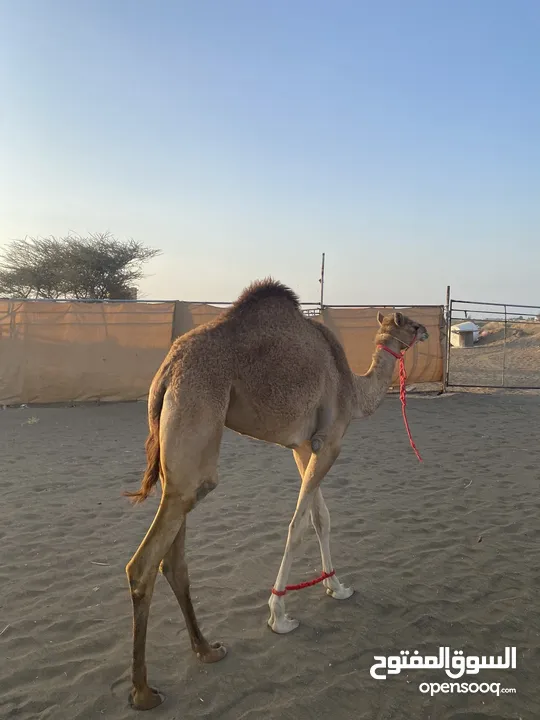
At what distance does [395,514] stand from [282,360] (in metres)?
3.07

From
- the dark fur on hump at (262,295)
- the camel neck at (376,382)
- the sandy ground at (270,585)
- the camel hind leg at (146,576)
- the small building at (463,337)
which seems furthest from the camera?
the small building at (463,337)

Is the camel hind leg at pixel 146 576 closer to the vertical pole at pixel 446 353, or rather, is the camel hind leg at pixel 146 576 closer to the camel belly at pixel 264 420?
the camel belly at pixel 264 420

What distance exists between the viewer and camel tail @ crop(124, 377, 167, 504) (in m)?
3.12

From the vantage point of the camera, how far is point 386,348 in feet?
15.4

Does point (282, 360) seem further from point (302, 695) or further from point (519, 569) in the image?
point (519, 569)

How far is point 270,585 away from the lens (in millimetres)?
4180

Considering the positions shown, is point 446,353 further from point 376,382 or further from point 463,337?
point 463,337

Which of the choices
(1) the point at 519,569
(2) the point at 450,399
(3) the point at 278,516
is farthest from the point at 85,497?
(2) the point at 450,399

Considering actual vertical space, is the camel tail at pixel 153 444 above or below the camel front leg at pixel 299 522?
above

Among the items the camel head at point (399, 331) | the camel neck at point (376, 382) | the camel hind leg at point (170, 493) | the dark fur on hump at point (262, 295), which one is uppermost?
the dark fur on hump at point (262, 295)

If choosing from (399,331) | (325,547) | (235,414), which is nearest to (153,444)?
(235,414)

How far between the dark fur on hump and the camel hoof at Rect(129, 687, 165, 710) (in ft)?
7.57

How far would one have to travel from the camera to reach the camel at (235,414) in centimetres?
289

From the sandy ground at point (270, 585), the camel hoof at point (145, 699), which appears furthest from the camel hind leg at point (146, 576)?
the sandy ground at point (270, 585)
